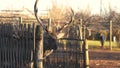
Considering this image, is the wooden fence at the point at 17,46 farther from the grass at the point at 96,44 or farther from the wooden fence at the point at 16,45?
the grass at the point at 96,44

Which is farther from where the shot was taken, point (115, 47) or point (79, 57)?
point (115, 47)

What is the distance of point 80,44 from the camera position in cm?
1253

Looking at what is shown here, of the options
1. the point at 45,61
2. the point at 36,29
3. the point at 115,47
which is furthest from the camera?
the point at 115,47

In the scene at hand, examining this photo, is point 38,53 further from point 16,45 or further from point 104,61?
point 104,61

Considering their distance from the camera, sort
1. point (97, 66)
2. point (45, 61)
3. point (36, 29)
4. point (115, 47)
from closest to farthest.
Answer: point (36, 29) < point (45, 61) < point (97, 66) < point (115, 47)

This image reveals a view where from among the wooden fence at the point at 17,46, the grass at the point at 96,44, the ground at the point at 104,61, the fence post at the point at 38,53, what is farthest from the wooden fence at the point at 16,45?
the grass at the point at 96,44

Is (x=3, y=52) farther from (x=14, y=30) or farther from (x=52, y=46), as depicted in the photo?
(x=52, y=46)

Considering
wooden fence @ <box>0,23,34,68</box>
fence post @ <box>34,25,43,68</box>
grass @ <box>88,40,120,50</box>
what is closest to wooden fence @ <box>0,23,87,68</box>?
wooden fence @ <box>0,23,34,68</box>

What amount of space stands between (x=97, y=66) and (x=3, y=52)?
19.1 feet

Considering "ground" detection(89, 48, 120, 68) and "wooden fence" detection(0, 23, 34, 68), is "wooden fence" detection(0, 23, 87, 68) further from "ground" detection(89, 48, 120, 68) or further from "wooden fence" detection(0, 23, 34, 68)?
"ground" detection(89, 48, 120, 68)

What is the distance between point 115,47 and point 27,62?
17.9m

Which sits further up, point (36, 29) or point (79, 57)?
point (36, 29)

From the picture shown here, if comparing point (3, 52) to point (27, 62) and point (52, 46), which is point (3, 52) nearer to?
point (27, 62)

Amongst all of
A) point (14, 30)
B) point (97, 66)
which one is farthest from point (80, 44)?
point (97, 66)
